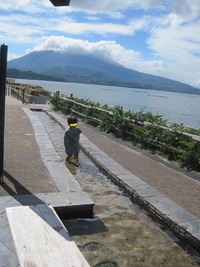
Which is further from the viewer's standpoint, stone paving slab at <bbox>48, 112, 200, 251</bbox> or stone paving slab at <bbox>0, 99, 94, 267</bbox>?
stone paving slab at <bbox>48, 112, 200, 251</bbox>

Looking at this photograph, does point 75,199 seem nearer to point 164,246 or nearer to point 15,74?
point 164,246

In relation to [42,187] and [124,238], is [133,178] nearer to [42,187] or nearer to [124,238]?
[42,187]

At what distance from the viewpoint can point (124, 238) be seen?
4211 mm

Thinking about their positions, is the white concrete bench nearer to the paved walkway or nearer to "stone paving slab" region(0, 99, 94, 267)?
"stone paving slab" region(0, 99, 94, 267)

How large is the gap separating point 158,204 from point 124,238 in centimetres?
108

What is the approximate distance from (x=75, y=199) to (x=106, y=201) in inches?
31.3

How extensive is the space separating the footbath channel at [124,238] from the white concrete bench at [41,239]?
0.46 meters

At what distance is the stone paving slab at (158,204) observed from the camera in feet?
14.0

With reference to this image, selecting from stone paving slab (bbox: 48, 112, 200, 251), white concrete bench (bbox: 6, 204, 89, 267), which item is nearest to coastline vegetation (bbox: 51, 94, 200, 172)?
stone paving slab (bbox: 48, 112, 200, 251)

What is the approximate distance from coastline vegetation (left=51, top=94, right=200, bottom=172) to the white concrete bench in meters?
4.91

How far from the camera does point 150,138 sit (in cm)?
1005

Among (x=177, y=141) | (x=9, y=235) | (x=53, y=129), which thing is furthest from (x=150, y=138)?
(x=9, y=235)

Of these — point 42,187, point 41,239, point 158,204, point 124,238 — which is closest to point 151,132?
point 158,204

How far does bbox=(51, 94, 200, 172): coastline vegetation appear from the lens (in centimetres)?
820
